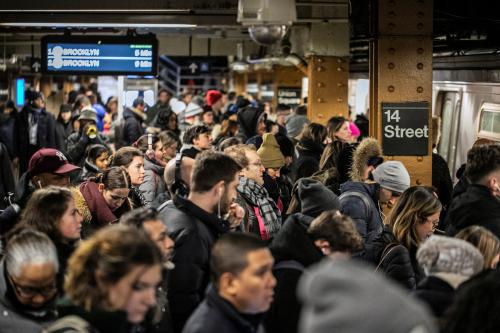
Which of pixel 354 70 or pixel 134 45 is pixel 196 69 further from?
pixel 134 45

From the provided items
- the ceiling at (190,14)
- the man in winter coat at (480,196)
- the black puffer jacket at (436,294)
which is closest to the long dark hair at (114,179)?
the man in winter coat at (480,196)

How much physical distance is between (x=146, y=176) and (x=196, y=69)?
1518 cm

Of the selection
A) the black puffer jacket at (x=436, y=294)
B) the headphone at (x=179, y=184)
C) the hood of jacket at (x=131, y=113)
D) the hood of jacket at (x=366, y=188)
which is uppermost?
the hood of jacket at (x=131, y=113)

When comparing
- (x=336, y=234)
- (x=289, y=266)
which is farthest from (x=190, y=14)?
(x=289, y=266)

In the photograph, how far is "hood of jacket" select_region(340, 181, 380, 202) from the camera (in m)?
7.24

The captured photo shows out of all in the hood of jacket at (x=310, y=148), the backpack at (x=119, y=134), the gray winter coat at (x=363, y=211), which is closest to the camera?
the gray winter coat at (x=363, y=211)

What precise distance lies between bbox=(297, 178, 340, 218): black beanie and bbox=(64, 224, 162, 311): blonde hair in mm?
2367

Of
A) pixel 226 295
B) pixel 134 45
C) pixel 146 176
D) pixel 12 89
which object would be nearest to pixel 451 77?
pixel 134 45

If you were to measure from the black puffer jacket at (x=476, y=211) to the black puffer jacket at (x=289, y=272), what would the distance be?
156 cm

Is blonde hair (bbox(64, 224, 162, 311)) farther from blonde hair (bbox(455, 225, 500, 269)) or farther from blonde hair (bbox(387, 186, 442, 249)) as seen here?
blonde hair (bbox(387, 186, 442, 249))

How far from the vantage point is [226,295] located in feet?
13.4

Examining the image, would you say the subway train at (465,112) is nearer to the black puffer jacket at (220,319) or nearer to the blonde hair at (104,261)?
the black puffer jacket at (220,319)

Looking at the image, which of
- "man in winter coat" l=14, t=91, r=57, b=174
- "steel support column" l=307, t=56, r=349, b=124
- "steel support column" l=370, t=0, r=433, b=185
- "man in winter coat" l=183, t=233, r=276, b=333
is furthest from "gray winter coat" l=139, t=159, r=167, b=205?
"man in winter coat" l=14, t=91, r=57, b=174

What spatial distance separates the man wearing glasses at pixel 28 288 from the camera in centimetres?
423
